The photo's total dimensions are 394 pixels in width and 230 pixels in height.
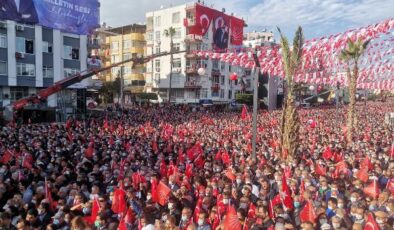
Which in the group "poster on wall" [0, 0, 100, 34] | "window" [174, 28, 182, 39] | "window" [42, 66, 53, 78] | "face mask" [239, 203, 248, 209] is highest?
"window" [174, 28, 182, 39]

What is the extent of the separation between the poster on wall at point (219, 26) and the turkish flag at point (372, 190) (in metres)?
42.1

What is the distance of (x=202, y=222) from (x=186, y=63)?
46.8 metres

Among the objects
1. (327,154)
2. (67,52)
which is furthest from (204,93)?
(327,154)

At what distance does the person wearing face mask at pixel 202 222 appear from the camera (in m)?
7.28

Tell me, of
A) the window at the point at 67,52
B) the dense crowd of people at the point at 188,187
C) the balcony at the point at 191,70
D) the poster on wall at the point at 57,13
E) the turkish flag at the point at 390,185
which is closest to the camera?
the dense crowd of people at the point at 188,187

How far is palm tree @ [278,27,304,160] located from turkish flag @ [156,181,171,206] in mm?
6611

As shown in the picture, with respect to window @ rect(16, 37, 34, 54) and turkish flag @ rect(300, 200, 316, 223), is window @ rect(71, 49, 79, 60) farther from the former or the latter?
turkish flag @ rect(300, 200, 316, 223)

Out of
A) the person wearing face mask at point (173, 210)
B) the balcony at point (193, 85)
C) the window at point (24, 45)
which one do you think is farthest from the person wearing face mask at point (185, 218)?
the balcony at point (193, 85)

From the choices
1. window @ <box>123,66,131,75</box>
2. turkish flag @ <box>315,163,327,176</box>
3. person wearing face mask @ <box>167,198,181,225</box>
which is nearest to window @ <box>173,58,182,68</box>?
window @ <box>123,66,131,75</box>

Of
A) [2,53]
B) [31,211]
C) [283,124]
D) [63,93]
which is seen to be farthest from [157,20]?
[31,211]

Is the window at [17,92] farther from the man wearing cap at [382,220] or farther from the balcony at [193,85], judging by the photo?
the man wearing cap at [382,220]

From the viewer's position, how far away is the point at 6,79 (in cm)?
3419

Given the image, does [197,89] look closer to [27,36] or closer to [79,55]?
[79,55]

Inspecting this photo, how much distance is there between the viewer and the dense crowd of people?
7473 millimetres
